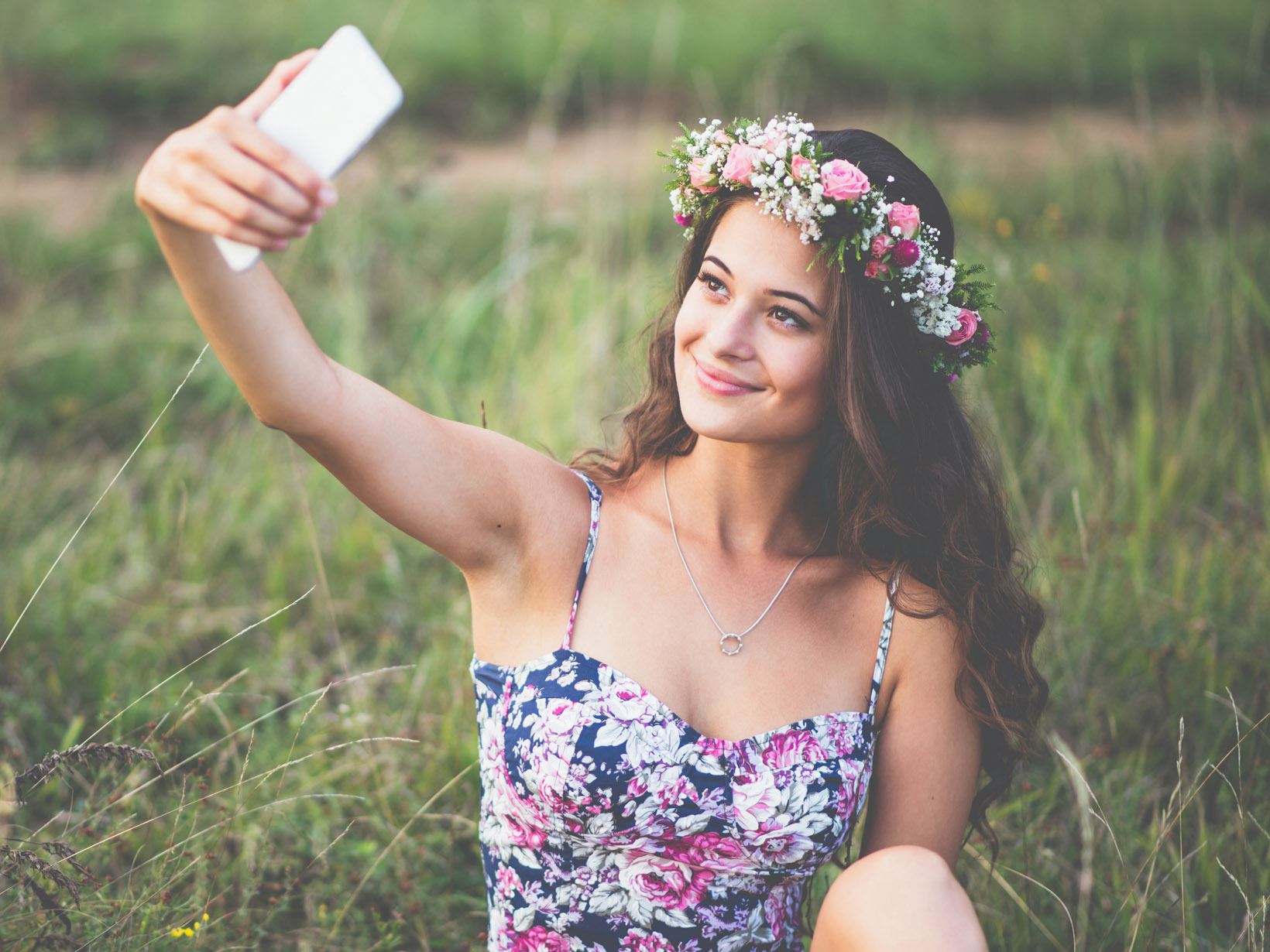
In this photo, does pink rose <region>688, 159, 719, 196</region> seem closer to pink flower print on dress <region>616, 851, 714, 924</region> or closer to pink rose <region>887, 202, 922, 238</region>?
pink rose <region>887, 202, 922, 238</region>

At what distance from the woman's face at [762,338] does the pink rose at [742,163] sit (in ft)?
0.23

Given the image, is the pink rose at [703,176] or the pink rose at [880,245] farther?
the pink rose at [703,176]

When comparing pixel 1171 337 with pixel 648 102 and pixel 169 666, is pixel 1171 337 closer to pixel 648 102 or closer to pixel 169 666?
pixel 169 666

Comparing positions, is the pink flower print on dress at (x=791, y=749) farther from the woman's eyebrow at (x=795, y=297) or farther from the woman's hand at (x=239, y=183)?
the woman's hand at (x=239, y=183)

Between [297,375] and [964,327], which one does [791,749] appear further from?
[297,375]

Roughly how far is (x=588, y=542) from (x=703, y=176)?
694 mm

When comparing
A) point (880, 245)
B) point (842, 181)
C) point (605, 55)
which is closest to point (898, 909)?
point (880, 245)

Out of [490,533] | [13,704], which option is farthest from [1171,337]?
[13,704]

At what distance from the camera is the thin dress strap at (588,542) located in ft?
6.13

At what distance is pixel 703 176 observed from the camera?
6.67 ft

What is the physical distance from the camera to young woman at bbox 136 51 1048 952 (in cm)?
176

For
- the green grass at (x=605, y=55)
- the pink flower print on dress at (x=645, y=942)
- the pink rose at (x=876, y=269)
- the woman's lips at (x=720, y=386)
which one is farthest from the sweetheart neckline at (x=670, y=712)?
the green grass at (x=605, y=55)

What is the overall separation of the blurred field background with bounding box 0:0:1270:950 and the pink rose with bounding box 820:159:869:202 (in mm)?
856

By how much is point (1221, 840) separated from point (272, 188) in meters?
2.30
